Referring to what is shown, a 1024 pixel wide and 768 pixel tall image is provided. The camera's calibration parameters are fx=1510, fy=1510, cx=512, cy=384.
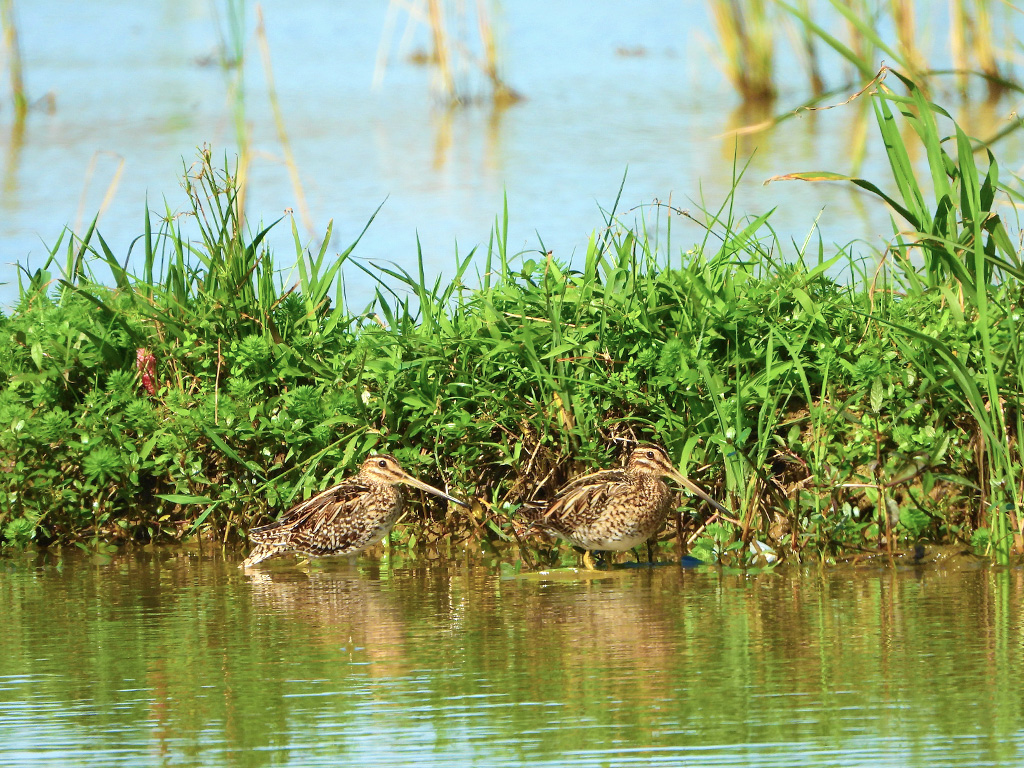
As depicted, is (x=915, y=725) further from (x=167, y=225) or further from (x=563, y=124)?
(x=563, y=124)

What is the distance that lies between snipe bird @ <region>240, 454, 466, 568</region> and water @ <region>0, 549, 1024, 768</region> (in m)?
0.13

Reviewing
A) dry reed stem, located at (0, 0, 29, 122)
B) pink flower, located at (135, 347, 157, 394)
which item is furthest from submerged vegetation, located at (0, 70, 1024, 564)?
dry reed stem, located at (0, 0, 29, 122)

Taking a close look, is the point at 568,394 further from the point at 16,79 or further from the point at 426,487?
the point at 16,79

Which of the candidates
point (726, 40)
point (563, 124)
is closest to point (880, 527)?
point (563, 124)

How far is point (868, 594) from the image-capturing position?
18.4ft

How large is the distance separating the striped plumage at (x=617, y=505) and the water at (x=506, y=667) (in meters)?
0.18

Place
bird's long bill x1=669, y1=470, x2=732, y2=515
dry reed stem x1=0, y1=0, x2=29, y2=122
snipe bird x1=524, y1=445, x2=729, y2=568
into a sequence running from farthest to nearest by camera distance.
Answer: dry reed stem x1=0, y1=0, x2=29, y2=122 < bird's long bill x1=669, y1=470, x2=732, y2=515 < snipe bird x1=524, y1=445, x2=729, y2=568

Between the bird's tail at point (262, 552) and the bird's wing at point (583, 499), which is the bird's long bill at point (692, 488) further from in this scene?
the bird's tail at point (262, 552)

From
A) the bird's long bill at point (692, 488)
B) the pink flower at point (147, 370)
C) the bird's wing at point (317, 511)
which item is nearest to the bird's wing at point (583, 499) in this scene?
the bird's long bill at point (692, 488)

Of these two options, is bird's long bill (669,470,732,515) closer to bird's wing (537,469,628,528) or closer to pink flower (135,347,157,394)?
bird's wing (537,469,628,528)

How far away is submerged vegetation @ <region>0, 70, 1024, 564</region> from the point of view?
20.6ft

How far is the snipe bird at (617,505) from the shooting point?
6.03 meters

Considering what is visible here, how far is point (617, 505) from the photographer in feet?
19.6

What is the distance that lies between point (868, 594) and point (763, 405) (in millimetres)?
1012
